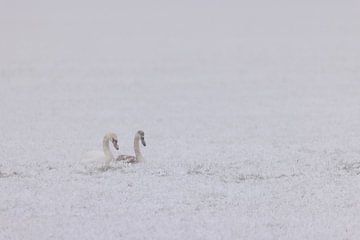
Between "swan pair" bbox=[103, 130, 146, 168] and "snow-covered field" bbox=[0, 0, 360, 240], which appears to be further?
"swan pair" bbox=[103, 130, 146, 168]

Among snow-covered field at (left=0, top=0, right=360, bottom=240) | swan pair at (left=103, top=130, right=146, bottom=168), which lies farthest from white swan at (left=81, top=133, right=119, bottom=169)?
snow-covered field at (left=0, top=0, right=360, bottom=240)

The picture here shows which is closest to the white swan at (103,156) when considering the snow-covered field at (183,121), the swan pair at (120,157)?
the swan pair at (120,157)

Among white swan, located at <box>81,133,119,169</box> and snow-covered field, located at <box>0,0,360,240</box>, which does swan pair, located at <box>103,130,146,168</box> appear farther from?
snow-covered field, located at <box>0,0,360,240</box>

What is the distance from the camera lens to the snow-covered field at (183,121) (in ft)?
42.5

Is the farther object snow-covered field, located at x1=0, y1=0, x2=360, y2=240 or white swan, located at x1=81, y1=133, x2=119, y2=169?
white swan, located at x1=81, y1=133, x2=119, y2=169

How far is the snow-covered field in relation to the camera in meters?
12.9

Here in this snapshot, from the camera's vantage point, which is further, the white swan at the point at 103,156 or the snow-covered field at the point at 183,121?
the white swan at the point at 103,156

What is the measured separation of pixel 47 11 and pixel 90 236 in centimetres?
5111

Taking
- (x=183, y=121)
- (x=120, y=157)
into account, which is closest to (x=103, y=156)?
(x=120, y=157)

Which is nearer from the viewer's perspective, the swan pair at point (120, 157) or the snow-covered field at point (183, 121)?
the snow-covered field at point (183, 121)

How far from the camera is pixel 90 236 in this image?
11.8m

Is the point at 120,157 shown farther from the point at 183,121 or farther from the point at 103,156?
the point at 183,121

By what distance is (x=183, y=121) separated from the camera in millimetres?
25938

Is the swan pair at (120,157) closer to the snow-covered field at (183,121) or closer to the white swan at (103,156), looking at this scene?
the white swan at (103,156)
